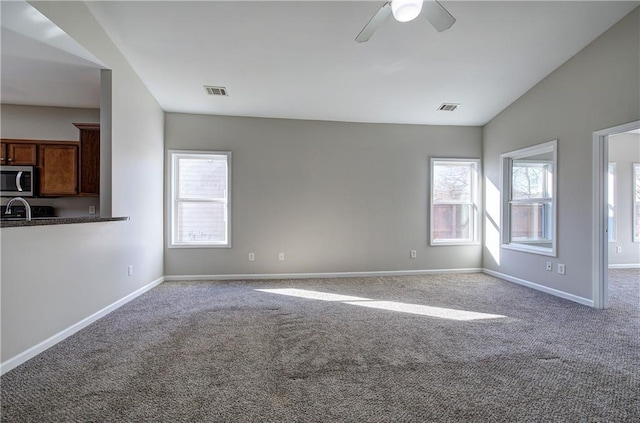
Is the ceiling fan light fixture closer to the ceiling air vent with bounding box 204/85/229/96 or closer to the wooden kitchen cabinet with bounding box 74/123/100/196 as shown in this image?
the ceiling air vent with bounding box 204/85/229/96

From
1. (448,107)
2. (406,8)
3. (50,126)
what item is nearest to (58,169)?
(50,126)

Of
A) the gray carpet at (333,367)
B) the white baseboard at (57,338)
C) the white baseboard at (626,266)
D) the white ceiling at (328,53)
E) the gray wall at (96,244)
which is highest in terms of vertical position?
the white ceiling at (328,53)

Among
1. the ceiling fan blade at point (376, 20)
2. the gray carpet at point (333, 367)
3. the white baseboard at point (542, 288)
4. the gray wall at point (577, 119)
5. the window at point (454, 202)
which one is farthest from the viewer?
the window at point (454, 202)

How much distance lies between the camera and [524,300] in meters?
3.92

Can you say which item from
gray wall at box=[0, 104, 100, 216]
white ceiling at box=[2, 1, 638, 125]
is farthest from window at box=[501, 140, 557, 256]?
gray wall at box=[0, 104, 100, 216]

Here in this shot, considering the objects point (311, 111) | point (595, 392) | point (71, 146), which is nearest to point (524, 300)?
point (595, 392)

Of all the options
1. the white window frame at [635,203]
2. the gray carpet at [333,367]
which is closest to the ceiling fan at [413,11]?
the gray carpet at [333,367]

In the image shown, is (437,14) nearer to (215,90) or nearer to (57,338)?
(215,90)

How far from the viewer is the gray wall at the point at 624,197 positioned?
5953 millimetres

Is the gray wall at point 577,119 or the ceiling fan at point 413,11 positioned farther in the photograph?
the gray wall at point 577,119

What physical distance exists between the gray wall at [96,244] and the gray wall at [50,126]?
1204 mm

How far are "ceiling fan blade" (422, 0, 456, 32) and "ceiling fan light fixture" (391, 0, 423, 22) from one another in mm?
120

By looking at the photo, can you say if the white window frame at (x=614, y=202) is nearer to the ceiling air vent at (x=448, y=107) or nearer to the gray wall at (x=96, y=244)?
the ceiling air vent at (x=448, y=107)

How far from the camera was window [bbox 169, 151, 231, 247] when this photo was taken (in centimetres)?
501
